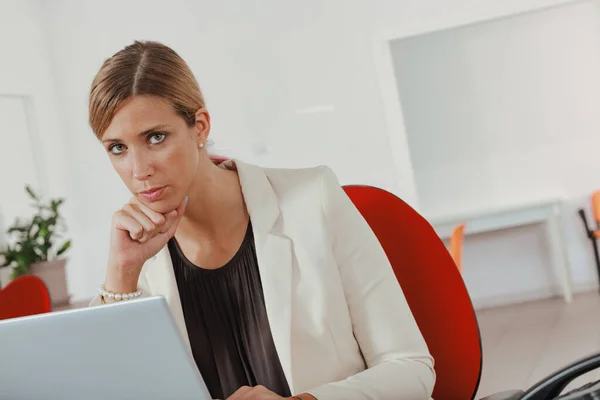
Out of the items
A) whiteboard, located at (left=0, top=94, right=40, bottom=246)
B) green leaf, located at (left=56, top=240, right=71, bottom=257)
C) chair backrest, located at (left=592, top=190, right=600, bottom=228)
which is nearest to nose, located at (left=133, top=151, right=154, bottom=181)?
green leaf, located at (left=56, top=240, right=71, bottom=257)

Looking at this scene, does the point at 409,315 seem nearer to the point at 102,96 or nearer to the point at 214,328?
the point at 214,328

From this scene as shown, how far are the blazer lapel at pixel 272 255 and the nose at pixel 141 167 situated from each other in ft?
0.77

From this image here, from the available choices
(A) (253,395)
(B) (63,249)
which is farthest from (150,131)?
(B) (63,249)

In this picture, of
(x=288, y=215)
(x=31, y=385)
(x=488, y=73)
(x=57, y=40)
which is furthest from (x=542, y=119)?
(x=31, y=385)

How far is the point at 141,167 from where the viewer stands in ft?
4.82

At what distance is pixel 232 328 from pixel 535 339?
4119 millimetres

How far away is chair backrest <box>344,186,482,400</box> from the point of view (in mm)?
1537

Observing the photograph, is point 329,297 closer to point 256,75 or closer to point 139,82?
point 139,82

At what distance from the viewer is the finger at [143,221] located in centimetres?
149

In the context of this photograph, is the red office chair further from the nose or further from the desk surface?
the desk surface

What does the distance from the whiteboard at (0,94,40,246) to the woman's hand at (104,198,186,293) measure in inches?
201

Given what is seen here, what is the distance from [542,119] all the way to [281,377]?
20.6 feet

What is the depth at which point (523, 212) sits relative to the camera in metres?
6.79

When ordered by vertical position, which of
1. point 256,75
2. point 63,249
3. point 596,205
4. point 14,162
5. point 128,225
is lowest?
point 596,205
